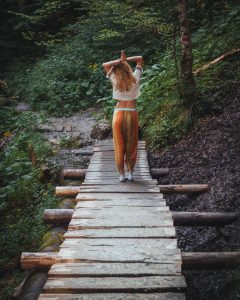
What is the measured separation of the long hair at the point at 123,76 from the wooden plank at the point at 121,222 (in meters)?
2.35

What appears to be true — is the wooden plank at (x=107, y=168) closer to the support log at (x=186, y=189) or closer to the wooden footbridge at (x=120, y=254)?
the support log at (x=186, y=189)

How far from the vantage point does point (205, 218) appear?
5246mm

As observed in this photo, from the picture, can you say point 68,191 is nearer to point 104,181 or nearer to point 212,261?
point 104,181

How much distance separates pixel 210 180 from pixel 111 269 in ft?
12.1

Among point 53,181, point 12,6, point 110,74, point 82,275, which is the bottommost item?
point 53,181

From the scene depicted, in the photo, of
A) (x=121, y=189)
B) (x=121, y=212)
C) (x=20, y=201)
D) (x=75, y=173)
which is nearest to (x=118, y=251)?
(x=121, y=212)

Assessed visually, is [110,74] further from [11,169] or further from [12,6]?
[12,6]

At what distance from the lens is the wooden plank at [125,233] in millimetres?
4500

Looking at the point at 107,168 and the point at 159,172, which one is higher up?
the point at 107,168

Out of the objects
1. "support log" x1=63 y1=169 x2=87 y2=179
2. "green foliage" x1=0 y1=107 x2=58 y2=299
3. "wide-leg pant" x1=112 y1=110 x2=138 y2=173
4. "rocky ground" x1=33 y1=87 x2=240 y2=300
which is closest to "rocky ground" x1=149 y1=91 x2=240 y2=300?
"rocky ground" x1=33 y1=87 x2=240 y2=300

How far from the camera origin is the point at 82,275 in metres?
3.68

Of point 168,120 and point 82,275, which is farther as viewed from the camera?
point 168,120

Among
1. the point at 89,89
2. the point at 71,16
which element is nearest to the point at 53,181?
the point at 89,89

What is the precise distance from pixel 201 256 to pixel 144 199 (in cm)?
181
